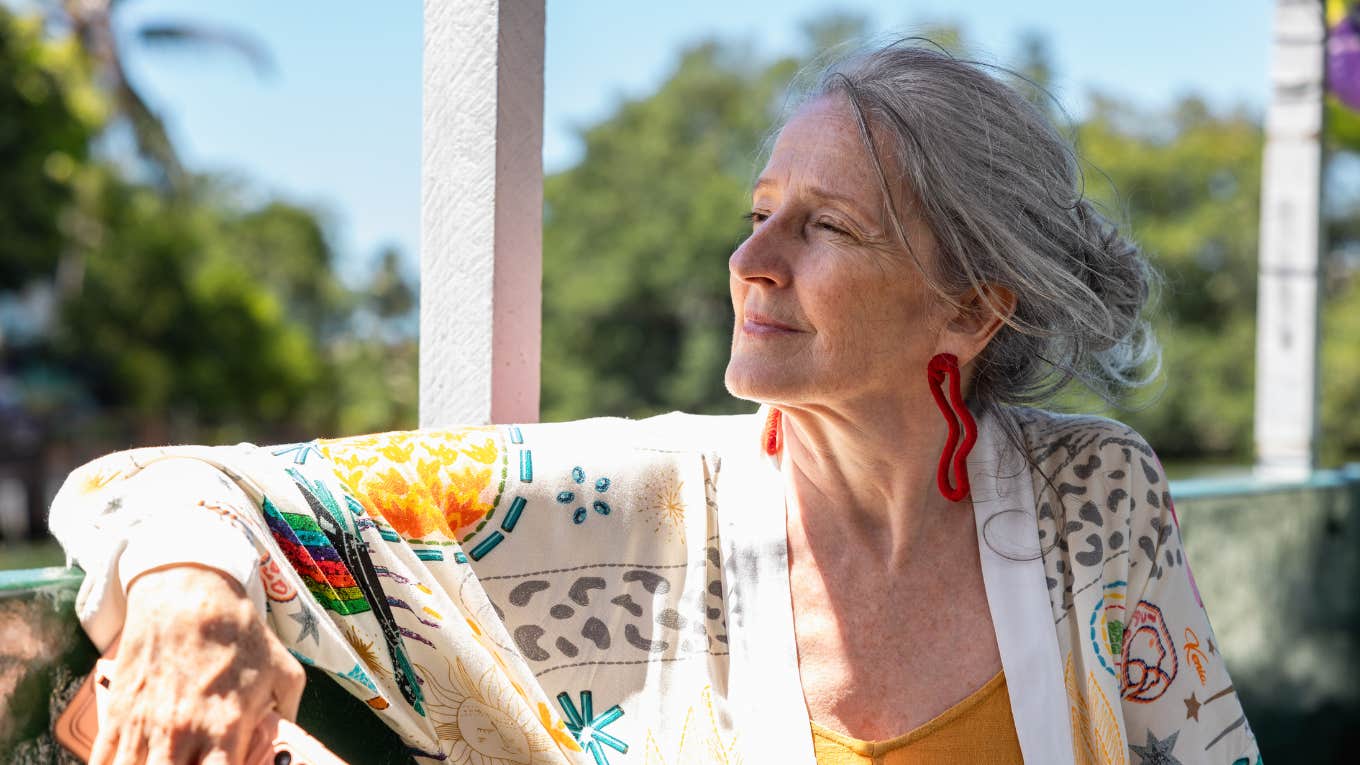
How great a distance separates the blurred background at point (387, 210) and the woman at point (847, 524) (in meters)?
8.01

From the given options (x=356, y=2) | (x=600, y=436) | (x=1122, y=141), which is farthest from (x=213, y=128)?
(x=600, y=436)

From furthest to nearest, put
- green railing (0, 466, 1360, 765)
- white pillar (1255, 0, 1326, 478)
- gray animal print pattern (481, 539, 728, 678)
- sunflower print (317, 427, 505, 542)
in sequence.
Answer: white pillar (1255, 0, 1326, 478) < green railing (0, 466, 1360, 765) < gray animal print pattern (481, 539, 728, 678) < sunflower print (317, 427, 505, 542)

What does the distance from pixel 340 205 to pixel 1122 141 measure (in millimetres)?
26630

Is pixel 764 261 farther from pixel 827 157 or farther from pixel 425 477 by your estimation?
pixel 425 477

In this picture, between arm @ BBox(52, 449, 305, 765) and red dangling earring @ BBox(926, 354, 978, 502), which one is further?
red dangling earring @ BBox(926, 354, 978, 502)

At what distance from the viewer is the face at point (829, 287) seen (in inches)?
65.2

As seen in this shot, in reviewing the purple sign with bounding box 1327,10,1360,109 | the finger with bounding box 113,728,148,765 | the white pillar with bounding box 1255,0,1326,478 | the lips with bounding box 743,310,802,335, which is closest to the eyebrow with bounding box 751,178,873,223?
the lips with bounding box 743,310,802,335

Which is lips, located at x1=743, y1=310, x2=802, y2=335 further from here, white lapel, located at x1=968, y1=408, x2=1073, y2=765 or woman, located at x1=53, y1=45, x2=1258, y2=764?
white lapel, located at x1=968, y1=408, x2=1073, y2=765

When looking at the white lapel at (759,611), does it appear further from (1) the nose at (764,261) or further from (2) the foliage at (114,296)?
(2) the foliage at (114,296)

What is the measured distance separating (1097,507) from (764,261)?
565mm

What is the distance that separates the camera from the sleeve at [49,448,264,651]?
115 centimetres

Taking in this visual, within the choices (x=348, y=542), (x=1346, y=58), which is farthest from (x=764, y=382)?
(x=1346, y=58)

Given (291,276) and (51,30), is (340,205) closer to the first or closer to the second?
(291,276)

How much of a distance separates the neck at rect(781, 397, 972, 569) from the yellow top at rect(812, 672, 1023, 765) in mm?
205
